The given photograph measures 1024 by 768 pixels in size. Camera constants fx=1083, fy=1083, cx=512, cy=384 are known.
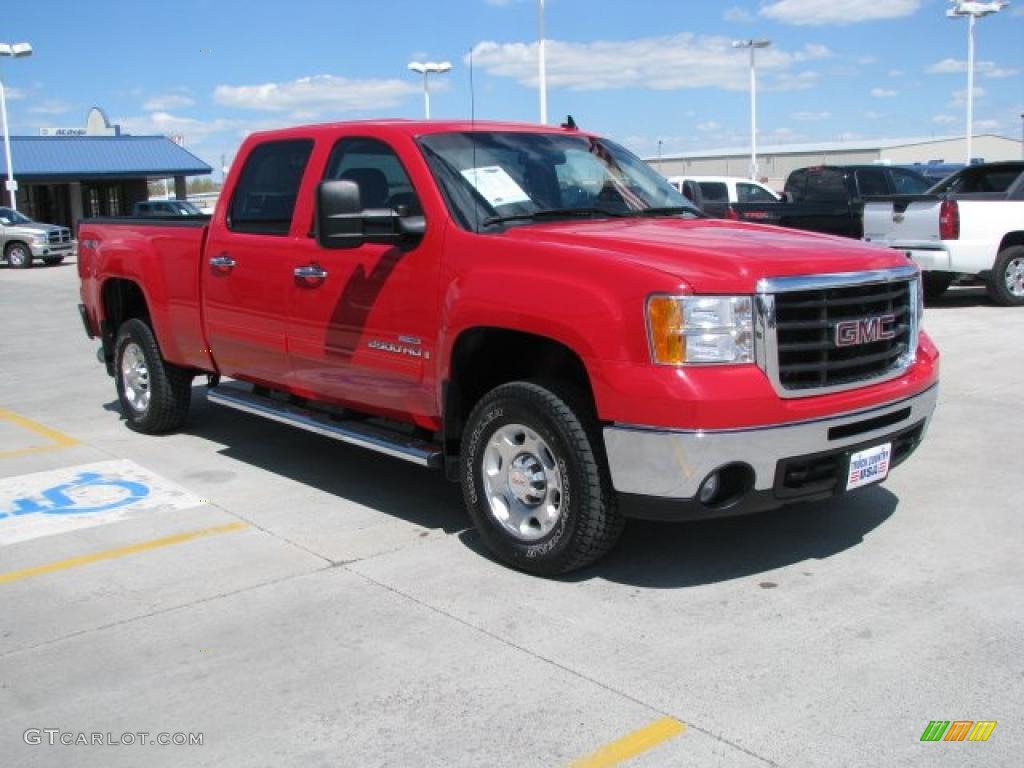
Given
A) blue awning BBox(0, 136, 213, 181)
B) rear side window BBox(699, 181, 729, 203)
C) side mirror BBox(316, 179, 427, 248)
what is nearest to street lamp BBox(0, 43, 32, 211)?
blue awning BBox(0, 136, 213, 181)

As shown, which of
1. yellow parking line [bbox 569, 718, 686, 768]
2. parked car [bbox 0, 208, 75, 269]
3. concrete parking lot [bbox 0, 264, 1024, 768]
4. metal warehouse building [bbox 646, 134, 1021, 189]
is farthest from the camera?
metal warehouse building [bbox 646, 134, 1021, 189]

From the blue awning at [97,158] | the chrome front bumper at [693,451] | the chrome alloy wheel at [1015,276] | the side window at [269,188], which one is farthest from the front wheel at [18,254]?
the chrome front bumper at [693,451]

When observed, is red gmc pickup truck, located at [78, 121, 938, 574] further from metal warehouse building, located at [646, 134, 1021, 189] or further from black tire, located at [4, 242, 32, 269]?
metal warehouse building, located at [646, 134, 1021, 189]

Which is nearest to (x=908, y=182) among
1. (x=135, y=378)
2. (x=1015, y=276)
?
(x=1015, y=276)

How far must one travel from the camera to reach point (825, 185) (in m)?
18.5

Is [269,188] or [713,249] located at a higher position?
[269,188]

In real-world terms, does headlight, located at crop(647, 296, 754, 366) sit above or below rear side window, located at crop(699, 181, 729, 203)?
below

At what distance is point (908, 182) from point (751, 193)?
4009 millimetres

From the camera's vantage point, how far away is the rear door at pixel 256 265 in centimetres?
620

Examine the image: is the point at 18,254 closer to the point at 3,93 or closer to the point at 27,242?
the point at 27,242

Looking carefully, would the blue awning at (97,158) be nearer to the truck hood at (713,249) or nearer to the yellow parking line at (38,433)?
the yellow parking line at (38,433)

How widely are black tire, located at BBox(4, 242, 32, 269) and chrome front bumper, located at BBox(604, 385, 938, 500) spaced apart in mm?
30687

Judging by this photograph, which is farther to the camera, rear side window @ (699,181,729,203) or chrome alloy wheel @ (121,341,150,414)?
rear side window @ (699,181,729,203)

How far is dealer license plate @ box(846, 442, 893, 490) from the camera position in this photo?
466 cm
